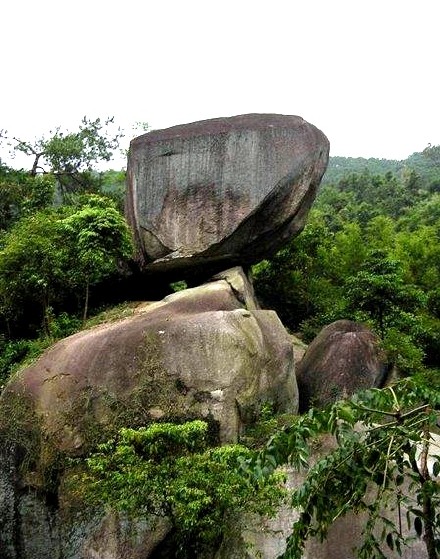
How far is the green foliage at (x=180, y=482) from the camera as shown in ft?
19.5

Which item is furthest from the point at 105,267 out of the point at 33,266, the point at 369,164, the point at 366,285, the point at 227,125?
the point at 369,164

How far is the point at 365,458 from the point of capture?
115 inches

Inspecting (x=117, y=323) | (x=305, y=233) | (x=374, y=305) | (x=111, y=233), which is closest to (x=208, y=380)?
(x=117, y=323)

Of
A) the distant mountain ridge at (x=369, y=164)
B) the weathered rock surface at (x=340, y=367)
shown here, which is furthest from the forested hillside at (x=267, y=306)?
the distant mountain ridge at (x=369, y=164)

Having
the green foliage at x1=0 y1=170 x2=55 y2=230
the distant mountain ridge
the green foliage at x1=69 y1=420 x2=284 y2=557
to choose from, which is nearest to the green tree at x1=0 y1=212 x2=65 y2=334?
the green foliage at x1=0 y1=170 x2=55 y2=230

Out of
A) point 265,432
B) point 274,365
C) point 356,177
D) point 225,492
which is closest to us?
point 225,492

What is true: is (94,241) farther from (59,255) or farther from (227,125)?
(227,125)

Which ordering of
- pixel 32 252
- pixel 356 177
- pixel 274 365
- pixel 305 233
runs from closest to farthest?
pixel 274 365 < pixel 32 252 < pixel 305 233 < pixel 356 177

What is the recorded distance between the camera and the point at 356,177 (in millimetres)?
48312

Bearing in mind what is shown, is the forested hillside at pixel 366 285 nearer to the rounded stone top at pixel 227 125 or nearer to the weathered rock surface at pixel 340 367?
the weathered rock surface at pixel 340 367

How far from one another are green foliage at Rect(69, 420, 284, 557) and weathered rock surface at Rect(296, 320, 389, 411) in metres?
5.13

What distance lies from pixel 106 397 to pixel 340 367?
4.78m

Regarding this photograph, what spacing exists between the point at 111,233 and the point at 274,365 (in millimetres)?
4168

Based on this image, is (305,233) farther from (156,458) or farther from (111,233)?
(156,458)
